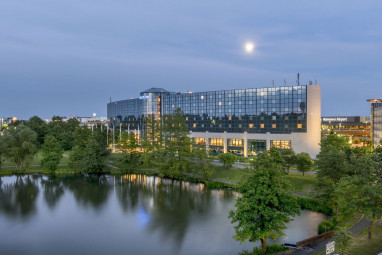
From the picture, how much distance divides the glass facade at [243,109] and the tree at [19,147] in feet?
141

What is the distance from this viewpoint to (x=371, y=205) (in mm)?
22266

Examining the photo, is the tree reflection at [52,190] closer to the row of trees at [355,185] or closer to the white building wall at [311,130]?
the row of trees at [355,185]

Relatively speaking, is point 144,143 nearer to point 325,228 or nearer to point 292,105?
point 292,105

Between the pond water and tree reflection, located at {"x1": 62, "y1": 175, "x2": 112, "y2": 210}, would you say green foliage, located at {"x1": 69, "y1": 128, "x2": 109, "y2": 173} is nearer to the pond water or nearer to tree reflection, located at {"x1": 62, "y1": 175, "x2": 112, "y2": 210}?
tree reflection, located at {"x1": 62, "y1": 175, "x2": 112, "y2": 210}

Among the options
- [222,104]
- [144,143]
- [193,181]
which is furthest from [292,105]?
[144,143]

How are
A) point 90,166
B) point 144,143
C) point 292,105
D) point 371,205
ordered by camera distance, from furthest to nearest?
point 292,105 → point 144,143 → point 90,166 → point 371,205

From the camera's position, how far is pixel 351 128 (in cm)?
12625

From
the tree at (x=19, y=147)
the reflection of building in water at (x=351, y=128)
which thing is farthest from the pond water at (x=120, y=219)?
the reflection of building in water at (x=351, y=128)

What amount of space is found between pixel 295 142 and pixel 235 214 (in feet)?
159

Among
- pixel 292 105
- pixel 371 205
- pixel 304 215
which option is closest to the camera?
pixel 371 205

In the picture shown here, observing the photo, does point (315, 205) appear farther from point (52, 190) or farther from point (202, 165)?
point (52, 190)

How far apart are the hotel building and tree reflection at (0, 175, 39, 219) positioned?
4155 cm

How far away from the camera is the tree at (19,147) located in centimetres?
5838

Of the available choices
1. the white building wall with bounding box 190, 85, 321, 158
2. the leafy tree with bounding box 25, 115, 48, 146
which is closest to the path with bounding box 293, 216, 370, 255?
the white building wall with bounding box 190, 85, 321, 158
